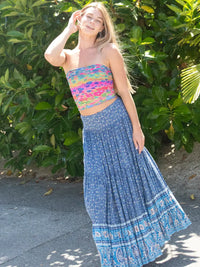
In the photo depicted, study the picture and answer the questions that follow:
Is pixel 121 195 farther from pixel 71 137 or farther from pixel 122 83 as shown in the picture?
pixel 71 137


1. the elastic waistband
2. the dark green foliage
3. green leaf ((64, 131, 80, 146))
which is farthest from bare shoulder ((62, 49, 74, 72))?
green leaf ((64, 131, 80, 146))

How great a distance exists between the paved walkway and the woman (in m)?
0.32

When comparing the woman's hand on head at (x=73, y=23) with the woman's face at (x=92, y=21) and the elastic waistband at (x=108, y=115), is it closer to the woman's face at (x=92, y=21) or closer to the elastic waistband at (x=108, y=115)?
the woman's face at (x=92, y=21)

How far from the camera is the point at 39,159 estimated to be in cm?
576

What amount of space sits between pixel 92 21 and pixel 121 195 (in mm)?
1238

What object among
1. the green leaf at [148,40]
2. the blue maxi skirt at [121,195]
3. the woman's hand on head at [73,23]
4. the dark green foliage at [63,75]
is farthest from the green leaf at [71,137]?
the woman's hand on head at [73,23]

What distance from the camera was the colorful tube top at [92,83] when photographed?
134 inches

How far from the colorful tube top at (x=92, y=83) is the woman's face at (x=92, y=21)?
0.27 meters

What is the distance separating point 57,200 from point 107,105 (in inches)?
89.8

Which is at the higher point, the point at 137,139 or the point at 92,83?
the point at 92,83

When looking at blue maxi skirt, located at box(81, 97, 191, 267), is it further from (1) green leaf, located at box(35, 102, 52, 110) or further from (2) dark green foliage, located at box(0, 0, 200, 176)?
(1) green leaf, located at box(35, 102, 52, 110)

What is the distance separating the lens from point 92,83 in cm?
341

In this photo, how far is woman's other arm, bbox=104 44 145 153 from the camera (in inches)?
134

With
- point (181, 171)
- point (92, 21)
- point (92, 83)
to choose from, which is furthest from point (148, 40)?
point (181, 171)
